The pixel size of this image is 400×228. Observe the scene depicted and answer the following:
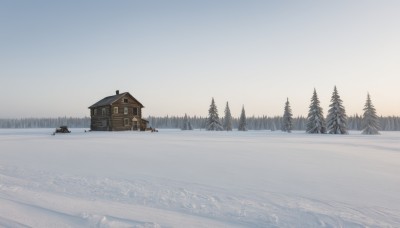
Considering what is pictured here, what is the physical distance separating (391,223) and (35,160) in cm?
1363

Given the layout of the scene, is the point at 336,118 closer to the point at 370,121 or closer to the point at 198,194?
the point at 370,121

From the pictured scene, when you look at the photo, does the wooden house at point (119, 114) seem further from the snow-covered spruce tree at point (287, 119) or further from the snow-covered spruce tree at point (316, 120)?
the snow-covered spruce tree at point (287, 119)

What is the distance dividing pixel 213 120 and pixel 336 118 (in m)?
32.1

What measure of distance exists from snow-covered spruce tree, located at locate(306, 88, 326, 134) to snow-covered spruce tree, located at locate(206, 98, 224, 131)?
25.7m

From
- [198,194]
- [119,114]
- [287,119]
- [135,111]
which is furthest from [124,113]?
[198,194]

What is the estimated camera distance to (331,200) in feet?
23.6

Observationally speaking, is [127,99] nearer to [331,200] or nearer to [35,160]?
[35,160]

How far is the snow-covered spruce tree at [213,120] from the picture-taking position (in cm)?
7725

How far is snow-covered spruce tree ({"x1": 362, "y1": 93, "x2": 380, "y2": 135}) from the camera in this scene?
57219 millimetres

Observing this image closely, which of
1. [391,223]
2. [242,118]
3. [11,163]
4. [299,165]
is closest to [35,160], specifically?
[11,163]

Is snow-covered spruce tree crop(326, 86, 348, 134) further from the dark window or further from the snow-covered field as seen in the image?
the snow-covered field

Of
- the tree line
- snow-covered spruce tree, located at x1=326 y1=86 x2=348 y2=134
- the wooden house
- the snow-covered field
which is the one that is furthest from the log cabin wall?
the snow-covered field

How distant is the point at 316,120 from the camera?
5706 cm

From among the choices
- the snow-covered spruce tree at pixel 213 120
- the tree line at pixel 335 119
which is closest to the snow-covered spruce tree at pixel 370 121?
the tree line at pixel 335 119
